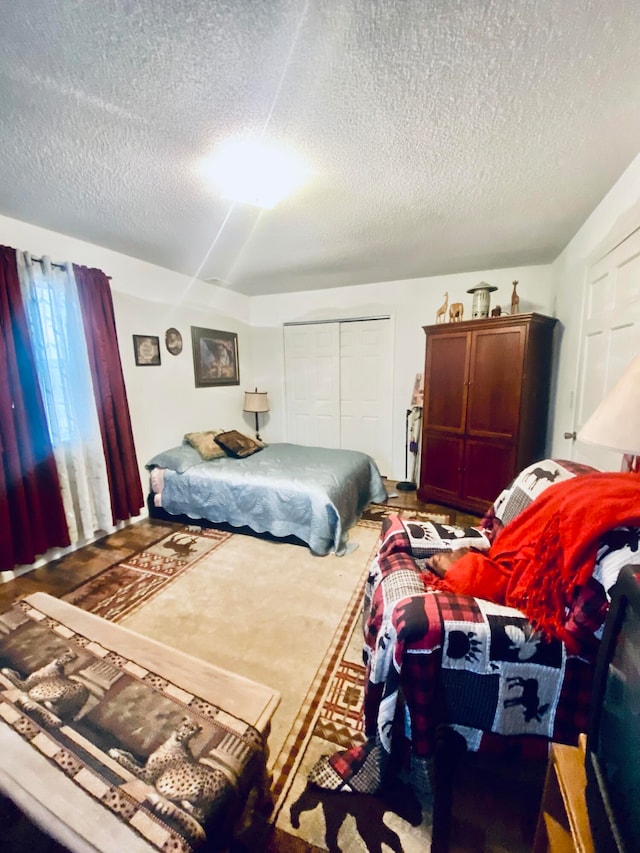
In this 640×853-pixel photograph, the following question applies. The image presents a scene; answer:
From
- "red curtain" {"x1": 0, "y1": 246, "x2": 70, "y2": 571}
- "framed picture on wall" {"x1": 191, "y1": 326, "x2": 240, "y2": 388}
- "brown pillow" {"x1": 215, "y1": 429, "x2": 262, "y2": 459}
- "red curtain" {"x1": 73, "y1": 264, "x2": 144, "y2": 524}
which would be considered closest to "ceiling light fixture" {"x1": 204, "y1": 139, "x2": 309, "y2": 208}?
"red curtain" {"x1": 73, "y1": 264, "x2": 144, "y2": 524}

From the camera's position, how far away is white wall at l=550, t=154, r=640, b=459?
175 centimetres

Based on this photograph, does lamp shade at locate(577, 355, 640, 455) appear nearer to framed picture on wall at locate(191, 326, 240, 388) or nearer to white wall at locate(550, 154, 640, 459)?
white wall at locate(550, 154, 640, 459)

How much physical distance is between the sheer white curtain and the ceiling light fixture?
4.90 ft

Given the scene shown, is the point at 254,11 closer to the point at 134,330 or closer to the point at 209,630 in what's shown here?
the point at 209,630

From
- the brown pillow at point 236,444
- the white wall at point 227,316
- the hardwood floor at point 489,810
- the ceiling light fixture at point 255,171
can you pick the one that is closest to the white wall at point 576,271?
the white wall at point 227,316

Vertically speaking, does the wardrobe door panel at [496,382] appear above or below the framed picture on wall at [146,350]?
below

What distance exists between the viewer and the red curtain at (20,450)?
2.19 m

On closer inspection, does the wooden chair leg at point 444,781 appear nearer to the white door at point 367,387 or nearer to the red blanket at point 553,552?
the red blanket at point 553,552

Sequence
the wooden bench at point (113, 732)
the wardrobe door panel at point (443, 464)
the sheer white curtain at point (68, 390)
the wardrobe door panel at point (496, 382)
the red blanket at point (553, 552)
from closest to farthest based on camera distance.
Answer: the wooden bench at point (113, 732) → the red blanket at point (553, 552) → the sheer white curtain at point (68, 390) → the wardrobe door panel at point (496, 382) → the wardrobe door panel at point (443, 464)

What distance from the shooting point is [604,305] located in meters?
2.04

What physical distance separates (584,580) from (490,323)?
2435 millimetres

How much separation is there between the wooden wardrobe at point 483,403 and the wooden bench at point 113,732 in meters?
2.68

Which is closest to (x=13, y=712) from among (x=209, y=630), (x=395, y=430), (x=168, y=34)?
(x=209, y=630)

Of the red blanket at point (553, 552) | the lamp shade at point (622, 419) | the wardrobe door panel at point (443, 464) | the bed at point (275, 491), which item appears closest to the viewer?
the lamp shade at point (622, 419)
